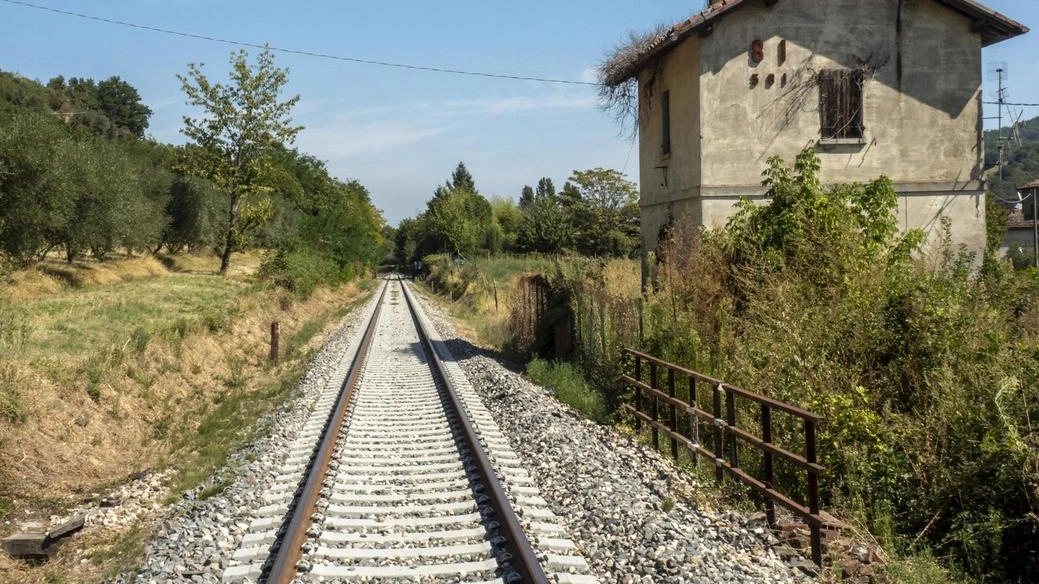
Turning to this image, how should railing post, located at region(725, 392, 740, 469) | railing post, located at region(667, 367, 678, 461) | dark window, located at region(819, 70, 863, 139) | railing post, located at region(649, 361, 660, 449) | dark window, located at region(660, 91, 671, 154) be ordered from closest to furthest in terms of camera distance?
railing post, located at region(725, 392, 740, 469), railing post, located at region(667, 367, 678, 461), railing post, located at region(649, 361, 660, 449), dark window, located at region(819, 70, 863, 139), dark window, located at region(660, 91, 671, 154)

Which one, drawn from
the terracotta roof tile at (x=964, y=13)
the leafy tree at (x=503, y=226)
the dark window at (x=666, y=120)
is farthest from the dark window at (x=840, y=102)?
the leafy tree at (x=503, y=226)

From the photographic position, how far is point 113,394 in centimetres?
1228

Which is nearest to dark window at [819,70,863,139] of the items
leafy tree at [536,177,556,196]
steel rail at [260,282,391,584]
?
steel rail at [260,282,391,584]

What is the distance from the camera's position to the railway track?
563 cm

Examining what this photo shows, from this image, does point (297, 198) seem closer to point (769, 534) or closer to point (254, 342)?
point (254, 342)

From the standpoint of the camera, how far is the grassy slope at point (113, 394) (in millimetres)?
8398

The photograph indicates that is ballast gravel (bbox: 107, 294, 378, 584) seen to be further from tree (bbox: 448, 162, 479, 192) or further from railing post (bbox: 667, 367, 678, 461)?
tree (bbox: 448, 162, 479, 192)

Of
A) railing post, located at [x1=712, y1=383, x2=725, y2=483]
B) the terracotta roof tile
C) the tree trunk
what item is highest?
the terracotta roof tile

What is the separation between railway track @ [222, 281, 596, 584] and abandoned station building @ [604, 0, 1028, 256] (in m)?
7.30

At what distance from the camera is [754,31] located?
48.9ft

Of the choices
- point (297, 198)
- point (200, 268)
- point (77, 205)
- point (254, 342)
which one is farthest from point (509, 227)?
point (254, 342)

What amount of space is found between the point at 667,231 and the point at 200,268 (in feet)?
133

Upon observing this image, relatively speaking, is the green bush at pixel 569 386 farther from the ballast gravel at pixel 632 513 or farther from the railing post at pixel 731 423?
the railing post at pixel 731 423

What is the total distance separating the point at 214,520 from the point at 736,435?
476cm
